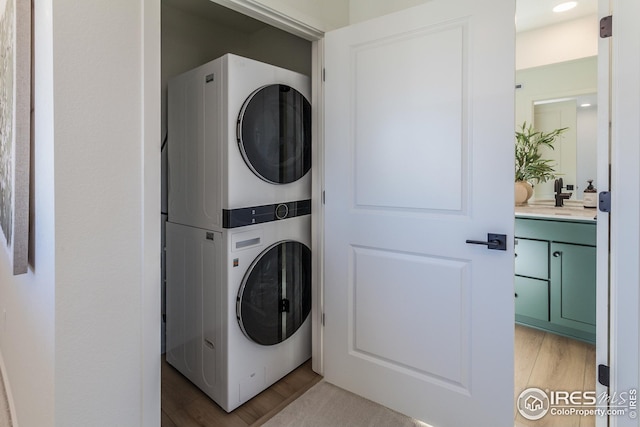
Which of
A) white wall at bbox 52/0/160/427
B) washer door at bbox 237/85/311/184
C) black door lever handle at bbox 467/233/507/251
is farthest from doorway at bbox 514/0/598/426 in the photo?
white wall at bbox 52/0/160/427

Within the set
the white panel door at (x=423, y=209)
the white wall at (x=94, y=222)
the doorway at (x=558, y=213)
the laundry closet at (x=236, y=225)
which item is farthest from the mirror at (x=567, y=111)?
the white wall at (x=94, y=222)

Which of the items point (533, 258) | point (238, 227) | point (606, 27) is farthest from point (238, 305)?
point (533, 258)

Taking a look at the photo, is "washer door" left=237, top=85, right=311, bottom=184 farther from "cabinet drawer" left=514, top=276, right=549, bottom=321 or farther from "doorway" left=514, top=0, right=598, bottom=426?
"cabinet drawer" left=514, top=276, right=549, bottom=321

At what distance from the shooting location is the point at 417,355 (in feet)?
5.30

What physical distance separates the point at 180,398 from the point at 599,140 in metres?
2.33

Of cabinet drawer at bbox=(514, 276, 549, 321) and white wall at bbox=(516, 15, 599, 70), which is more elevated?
white wall at bbox=(516, 15, 599, 70)

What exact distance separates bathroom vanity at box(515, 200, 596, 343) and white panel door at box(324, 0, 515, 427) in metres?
1.24

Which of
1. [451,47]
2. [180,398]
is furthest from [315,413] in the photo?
[451,47]

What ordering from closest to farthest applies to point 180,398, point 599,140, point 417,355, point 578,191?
point 599,140 → point 417,355 → point 180,398 → point 578,191

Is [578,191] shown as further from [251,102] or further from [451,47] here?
[251,102]

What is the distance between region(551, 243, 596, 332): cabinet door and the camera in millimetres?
2180

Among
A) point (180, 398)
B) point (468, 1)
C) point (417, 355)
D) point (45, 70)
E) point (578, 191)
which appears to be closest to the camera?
point (45, 70)

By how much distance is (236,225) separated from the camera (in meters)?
1.66

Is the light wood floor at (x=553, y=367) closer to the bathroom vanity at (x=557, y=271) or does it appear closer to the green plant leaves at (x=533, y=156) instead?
the bathroom vanity at (x=557, y=271)
